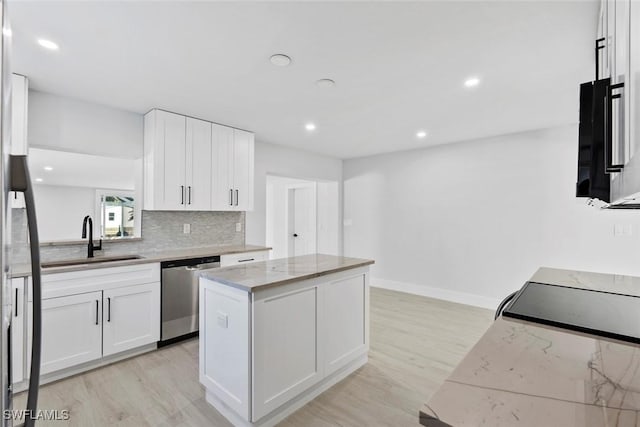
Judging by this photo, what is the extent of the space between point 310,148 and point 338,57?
2.86 m

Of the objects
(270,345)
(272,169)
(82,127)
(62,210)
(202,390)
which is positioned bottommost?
(202,390)

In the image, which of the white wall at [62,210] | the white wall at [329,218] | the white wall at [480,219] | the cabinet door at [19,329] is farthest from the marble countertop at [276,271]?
the white wall at [329,218]

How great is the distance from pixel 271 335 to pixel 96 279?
68.2 inches

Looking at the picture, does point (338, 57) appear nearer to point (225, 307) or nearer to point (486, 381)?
point (225, 307)

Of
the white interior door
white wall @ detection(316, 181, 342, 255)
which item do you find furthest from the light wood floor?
the white interior door

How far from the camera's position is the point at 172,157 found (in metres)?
3.16

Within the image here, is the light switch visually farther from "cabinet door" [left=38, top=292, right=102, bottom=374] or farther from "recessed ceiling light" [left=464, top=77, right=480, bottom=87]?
"recessed ceiling light" [left=464, top=77, right=480, bottom=87]

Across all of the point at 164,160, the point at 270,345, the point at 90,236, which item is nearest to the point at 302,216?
the point at 164,160

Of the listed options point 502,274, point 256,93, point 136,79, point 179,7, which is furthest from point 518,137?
point 136,79

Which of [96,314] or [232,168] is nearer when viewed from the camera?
[96,314]

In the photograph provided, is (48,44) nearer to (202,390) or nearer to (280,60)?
(280,60)

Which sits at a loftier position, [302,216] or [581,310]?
[302,216]

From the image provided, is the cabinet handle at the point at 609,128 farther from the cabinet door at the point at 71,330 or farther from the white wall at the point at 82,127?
the white wall at the point at 82,127

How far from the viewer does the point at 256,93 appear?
2666 mm
